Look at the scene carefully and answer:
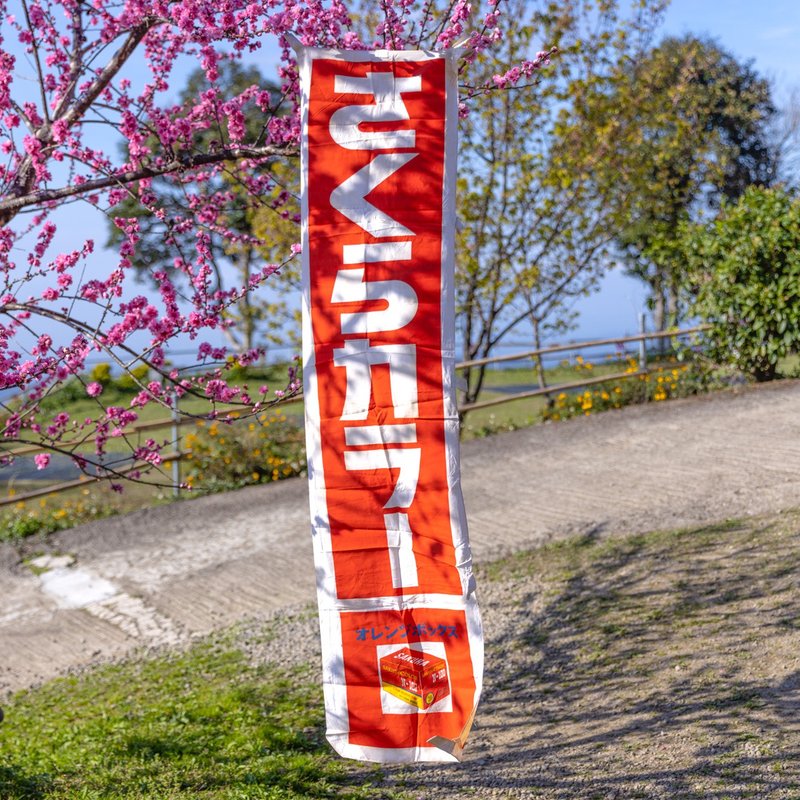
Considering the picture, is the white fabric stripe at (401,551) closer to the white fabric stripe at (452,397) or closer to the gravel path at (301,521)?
the white fabric stripe at (452,397)

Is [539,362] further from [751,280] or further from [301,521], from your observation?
[301,521]

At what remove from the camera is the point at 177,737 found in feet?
19.2

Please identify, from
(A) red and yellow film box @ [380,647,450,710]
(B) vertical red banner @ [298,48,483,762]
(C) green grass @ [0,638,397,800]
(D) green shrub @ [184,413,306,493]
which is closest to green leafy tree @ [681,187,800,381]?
(D) green shrub @ [184,413,306,493]

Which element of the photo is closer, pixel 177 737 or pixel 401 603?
pixel 401 603

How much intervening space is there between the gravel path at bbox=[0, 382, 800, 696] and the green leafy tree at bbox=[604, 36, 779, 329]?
11.8ft

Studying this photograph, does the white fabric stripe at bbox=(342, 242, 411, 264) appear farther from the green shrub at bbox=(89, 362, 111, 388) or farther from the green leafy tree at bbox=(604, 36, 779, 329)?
the green shrub at bbox=(89, 362, 111, 388)

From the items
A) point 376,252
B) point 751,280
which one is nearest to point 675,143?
point 751,280

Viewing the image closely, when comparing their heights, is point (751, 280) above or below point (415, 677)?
above

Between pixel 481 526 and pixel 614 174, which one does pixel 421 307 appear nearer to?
pixel 481 526

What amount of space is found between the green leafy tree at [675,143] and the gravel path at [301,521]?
360 centimetres

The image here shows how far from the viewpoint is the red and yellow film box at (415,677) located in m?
3.99

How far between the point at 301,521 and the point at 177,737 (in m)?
5.21

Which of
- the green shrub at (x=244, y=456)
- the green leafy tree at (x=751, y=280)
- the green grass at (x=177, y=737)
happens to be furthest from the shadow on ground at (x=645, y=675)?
the green shrub at (x=244, y=456)

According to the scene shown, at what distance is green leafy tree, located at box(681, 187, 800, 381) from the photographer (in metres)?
12.5
